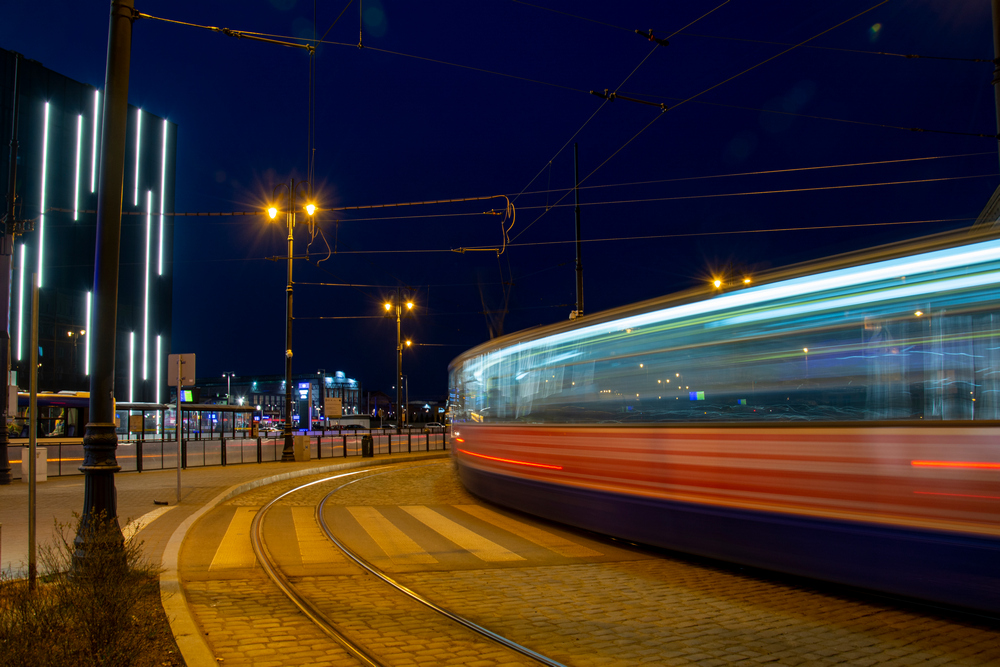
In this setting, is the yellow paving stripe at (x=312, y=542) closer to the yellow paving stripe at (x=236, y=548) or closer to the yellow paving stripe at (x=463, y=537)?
the yellow paving stripe at (x=236, y=548)

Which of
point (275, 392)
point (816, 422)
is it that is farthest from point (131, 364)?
point (816, 422)

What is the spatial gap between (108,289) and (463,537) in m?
5.42

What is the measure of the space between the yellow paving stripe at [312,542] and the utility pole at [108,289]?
224 centimetres

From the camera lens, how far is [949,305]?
5746mm

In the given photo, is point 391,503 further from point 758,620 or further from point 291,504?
point 758,620

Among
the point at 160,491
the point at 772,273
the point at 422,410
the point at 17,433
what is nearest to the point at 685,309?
the point at 772,273

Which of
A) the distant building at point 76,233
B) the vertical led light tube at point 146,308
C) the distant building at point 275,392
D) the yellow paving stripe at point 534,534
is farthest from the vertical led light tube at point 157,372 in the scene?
the yellow paving stripe at point 534,534

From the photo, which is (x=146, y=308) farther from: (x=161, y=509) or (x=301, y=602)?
(x=301, y=602)

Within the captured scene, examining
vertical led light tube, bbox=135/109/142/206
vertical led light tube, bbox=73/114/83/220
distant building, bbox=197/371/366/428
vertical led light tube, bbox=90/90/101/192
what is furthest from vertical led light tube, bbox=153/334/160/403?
distant building, bbox=197/371/366/428

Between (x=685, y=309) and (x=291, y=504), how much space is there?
9.31 meters

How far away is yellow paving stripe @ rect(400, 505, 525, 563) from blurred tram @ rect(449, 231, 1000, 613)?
1295 mm

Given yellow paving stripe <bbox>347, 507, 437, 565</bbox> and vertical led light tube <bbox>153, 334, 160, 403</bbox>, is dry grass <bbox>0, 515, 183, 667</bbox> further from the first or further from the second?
Answer: vertical led light tube <bbox>153, 334, 160, 403</bbox>

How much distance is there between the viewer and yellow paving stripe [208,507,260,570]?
834 cm

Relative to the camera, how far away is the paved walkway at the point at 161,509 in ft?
20.7
